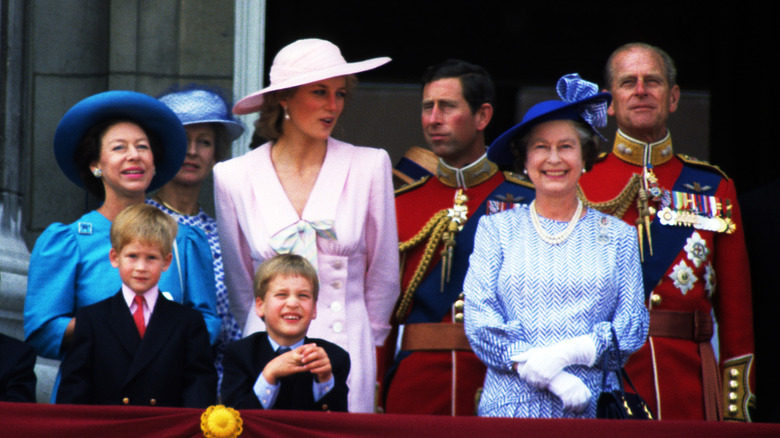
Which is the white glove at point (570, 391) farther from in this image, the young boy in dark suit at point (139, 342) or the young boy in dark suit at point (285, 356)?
the young boy in dark suit at point (139, 342)

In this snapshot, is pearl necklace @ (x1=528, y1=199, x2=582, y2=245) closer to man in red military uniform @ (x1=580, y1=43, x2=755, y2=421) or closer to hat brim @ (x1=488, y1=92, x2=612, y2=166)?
hat brim @ (x1=488, y1=92, x2=612, y2=166)

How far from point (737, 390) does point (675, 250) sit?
54 cm

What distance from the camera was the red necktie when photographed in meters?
3.66

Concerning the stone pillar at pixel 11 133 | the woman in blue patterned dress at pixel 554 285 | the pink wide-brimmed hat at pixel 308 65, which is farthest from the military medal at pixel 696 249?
the stone pillar at pixel 11 133

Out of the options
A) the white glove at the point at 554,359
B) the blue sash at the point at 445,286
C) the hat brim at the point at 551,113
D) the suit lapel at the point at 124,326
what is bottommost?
the white glove at the point at 554,359

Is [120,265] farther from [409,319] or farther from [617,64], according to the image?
[617,64]

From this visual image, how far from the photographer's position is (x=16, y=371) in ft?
11.6

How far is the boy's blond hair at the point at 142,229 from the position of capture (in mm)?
3713

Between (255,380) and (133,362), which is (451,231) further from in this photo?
(133,362)

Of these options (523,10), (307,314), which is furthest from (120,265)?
(523,10)

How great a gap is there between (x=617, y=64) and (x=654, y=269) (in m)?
0.83

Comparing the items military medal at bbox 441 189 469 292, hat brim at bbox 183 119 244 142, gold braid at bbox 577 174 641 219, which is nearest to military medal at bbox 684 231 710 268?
gold braid at bbox 577 174 641 219

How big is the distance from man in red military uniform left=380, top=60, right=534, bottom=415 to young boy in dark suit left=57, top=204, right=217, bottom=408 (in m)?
1.15

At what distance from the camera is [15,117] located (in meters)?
5.27
